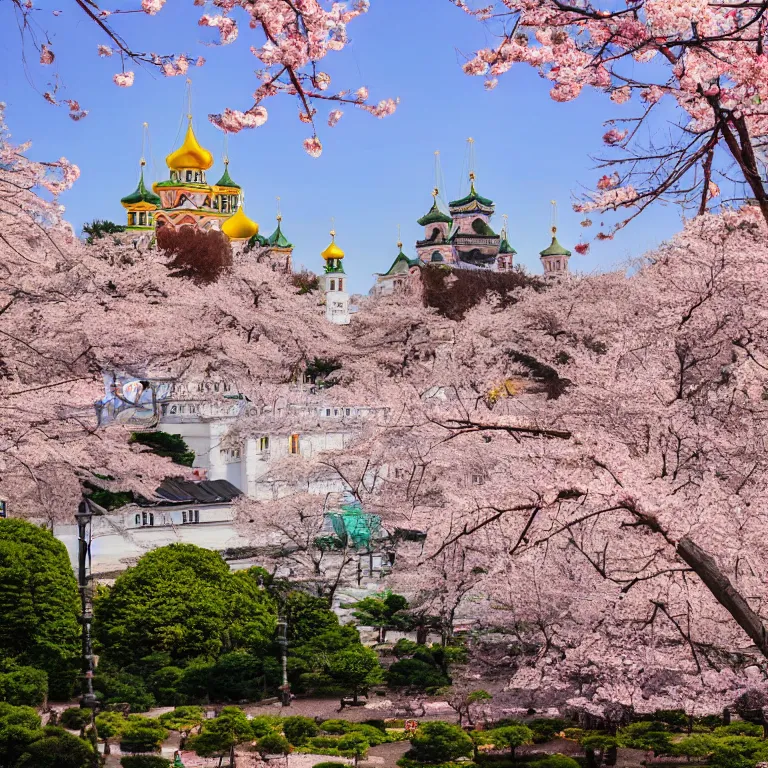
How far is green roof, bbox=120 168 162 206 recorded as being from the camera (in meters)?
78.1

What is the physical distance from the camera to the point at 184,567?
19438 millimetres

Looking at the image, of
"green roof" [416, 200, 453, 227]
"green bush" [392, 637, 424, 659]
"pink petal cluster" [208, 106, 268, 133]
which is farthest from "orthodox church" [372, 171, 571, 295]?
"pink petal cluster" [208, 106, 268, 133]

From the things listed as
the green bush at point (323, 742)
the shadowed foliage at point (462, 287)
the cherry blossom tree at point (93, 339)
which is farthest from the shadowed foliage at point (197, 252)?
the green bush at point (323, 742)

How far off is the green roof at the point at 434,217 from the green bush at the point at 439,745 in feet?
278

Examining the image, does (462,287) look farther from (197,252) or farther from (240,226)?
(240,226)

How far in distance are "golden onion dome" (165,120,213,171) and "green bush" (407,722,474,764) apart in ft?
232

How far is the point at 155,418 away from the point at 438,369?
8.37m

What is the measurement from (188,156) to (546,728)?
6993cm

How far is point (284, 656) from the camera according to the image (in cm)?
1891

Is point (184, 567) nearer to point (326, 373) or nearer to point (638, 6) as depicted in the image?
point (638, 6)

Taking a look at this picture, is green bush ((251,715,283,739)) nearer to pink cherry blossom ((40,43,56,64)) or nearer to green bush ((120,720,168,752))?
green bush ((120,720,168,752))

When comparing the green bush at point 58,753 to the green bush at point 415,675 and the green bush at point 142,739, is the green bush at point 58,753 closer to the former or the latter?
the green bush at point 142,739

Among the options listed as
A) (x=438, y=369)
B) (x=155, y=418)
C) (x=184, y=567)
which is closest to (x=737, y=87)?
(x=184, y=567)

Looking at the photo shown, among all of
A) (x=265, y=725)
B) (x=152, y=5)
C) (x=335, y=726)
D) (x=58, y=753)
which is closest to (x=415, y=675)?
(x=335, y=726)
